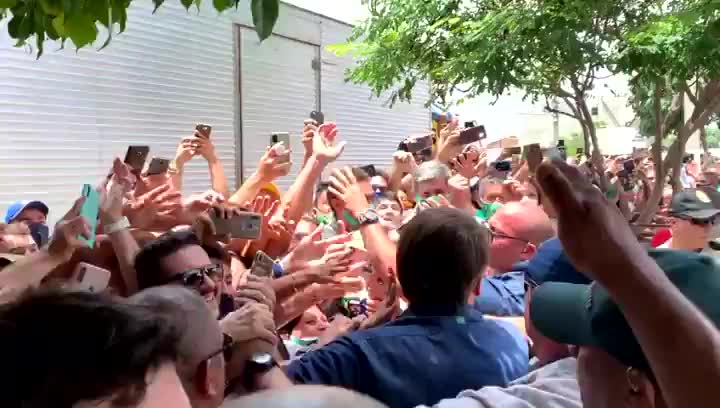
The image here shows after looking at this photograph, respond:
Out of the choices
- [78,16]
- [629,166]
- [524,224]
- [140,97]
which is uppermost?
[78,16]

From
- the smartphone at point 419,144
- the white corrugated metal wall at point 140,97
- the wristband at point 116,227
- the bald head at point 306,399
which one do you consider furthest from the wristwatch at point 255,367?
the smartphone at point 419,144

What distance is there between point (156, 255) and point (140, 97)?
5.58m

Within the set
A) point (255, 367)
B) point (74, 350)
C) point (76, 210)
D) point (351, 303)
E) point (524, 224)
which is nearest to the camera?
point (74, 350)

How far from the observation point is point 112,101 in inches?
303

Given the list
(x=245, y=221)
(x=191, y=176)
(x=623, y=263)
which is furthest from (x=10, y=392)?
(x=191, y=176)

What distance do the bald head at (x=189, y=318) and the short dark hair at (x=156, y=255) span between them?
914mm

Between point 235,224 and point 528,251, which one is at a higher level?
point 235,224

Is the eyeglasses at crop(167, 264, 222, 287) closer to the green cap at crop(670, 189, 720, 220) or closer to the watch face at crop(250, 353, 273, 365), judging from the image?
the watch face at crop(250, 353, 273, 365)

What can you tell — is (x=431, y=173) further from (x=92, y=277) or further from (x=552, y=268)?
A: (x=92, y=277)

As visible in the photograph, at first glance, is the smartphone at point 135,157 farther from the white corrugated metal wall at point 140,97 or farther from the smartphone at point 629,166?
the smartphone at point 629,166

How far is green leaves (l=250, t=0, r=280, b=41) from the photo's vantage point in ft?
7.60

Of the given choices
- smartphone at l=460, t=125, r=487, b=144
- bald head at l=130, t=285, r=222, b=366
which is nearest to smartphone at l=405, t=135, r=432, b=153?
smartphone at l=460, t=125, r=487, b=144

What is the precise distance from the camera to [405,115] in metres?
14.3

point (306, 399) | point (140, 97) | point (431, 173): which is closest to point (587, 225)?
point (306, 399)
